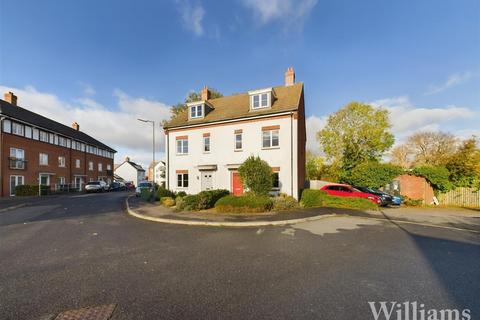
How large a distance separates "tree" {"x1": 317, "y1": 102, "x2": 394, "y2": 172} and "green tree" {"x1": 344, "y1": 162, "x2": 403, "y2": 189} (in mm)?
7182

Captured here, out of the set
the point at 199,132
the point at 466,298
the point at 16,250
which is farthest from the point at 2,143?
the point at 466,298

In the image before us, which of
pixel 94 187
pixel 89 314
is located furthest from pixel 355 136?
pixel 94 187

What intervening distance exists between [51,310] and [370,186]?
22075 mm

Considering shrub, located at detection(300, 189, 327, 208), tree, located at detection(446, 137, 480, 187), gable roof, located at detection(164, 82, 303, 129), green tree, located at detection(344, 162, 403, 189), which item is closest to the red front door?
gable roof, located at detection(164, 82, 303, 129)

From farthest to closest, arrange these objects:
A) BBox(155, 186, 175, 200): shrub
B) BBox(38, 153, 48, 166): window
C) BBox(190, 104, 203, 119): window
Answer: BBox(38, 153, 48, 166): window
BBox(190, 104, 203, 119): window
BBox(155, 186, 175, 200): shrub

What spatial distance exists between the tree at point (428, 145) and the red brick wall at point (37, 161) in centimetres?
5426

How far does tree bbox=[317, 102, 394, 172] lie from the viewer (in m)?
27.5

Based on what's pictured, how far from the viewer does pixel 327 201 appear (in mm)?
15562

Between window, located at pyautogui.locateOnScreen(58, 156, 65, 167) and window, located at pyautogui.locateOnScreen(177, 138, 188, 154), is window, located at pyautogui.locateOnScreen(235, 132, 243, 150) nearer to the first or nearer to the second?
window, located at pyautogui.locateOnScreen(177, 138, 188, 154)

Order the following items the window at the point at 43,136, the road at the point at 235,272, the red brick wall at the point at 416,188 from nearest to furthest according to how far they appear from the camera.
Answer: the road at the point at 235,272 → the red brick wall at the point at 416,188 → the window at the point at 43,136

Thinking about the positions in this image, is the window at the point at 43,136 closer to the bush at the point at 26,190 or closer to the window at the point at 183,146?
the bush at the point at 26,190

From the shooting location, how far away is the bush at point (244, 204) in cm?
1280

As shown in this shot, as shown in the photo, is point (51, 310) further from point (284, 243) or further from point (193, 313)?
point (284, 243)

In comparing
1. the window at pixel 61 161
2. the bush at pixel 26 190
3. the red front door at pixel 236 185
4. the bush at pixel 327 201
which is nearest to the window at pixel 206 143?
the red front door at pixel 236 185
